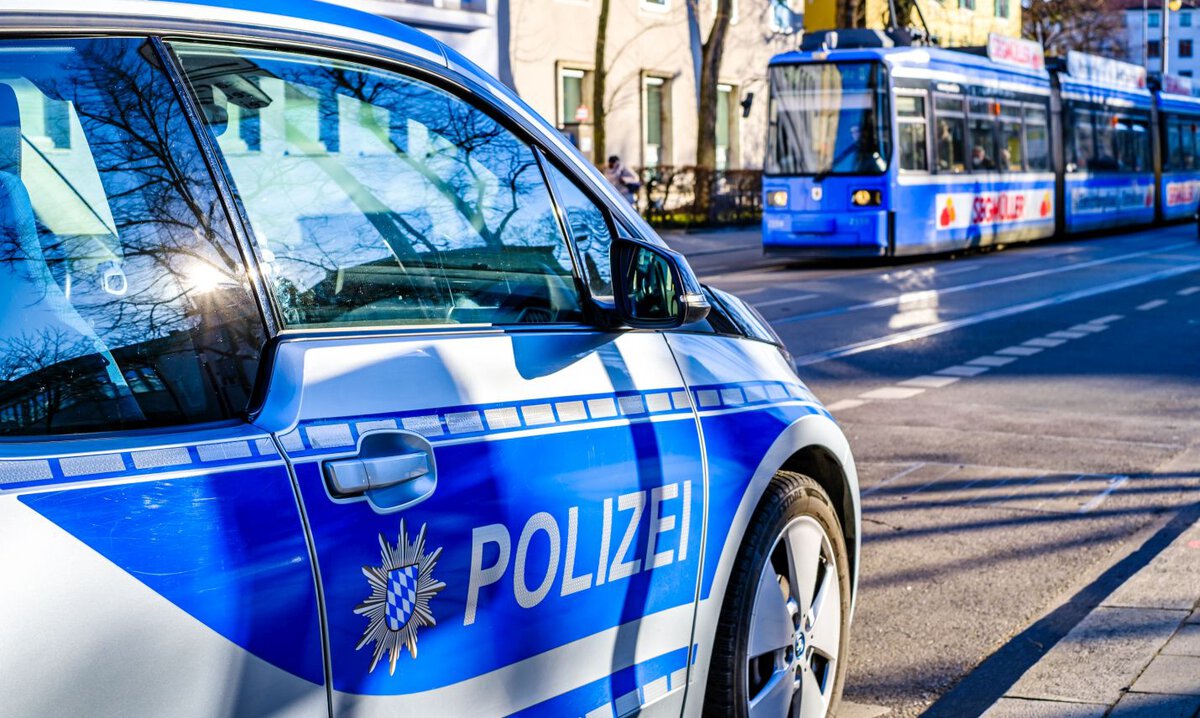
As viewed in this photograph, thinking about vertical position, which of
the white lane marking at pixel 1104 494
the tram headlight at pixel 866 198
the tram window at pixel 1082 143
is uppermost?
the tram window at pixel 1082 143

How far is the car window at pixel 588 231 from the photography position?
10.0 feet

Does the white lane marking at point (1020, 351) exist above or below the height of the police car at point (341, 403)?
below

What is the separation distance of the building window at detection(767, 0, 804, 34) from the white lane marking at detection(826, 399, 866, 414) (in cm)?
3363

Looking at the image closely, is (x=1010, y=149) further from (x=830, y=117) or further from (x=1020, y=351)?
(x=1020, y=351)

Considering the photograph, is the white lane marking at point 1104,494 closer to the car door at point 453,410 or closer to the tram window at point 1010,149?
the car door at point 453,410

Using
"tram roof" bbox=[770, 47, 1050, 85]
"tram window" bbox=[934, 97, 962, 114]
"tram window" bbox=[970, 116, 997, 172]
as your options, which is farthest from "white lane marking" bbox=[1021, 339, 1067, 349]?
"tram window" bbox=[970, 116, 997, 172]

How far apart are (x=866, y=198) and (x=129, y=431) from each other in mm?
20181

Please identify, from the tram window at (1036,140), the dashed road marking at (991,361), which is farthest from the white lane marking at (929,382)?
the tram window at (1036,140)

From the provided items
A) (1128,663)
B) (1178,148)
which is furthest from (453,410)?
(1178,148)

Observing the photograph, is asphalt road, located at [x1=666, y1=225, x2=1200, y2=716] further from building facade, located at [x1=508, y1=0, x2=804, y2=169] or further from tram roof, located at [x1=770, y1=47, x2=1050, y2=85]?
building facade, located at [x1=508, y1=0, x2=804, y2=169]

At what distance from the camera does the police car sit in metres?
1.93

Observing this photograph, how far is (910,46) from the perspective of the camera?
72.9 ft

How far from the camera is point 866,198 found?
850 inches

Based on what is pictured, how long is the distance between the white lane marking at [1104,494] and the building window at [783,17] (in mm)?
36100
